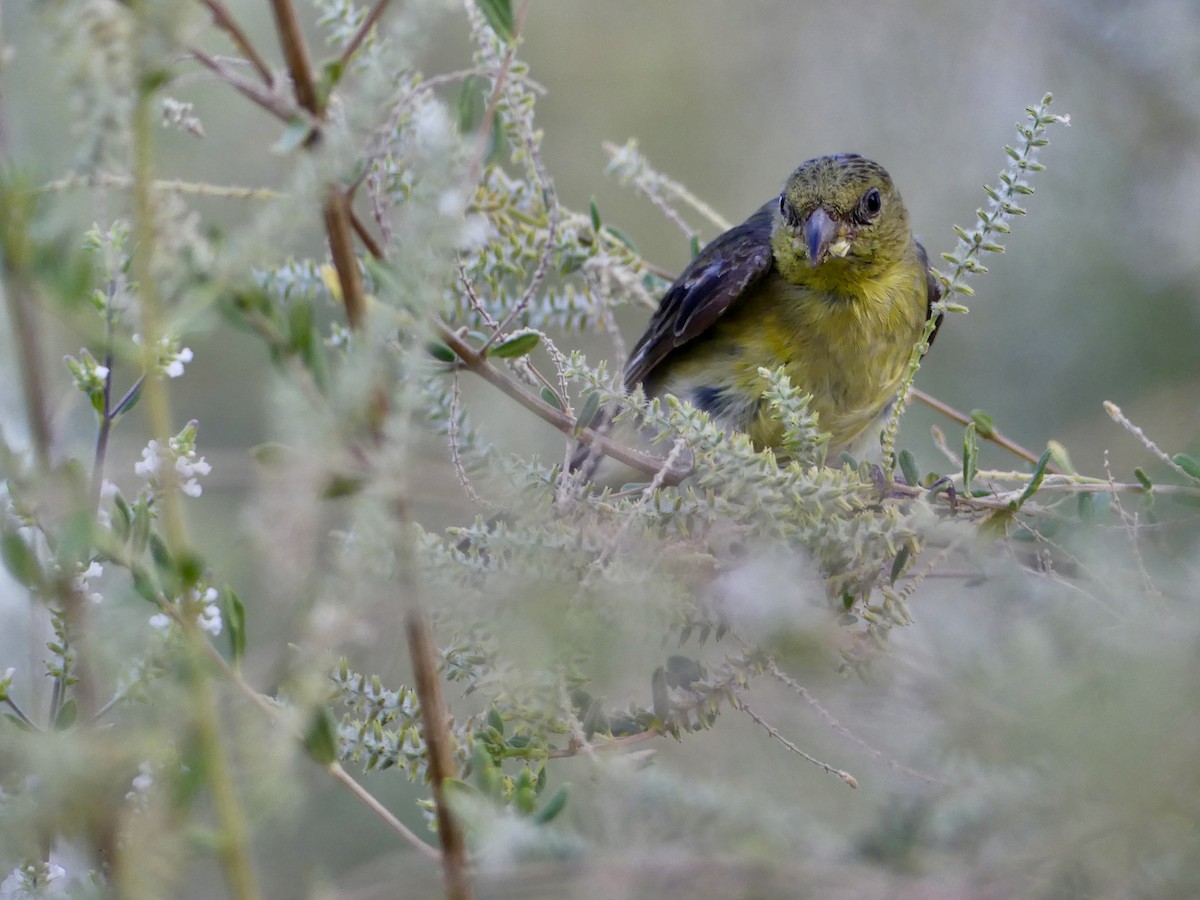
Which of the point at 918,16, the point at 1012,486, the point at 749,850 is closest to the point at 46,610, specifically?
the point at 749,850

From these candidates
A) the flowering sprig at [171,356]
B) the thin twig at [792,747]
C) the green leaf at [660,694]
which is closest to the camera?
the flowering sprig at [171,356]

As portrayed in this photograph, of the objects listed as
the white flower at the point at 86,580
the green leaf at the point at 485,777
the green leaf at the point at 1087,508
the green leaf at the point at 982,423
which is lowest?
the white flower at the point at 86,580

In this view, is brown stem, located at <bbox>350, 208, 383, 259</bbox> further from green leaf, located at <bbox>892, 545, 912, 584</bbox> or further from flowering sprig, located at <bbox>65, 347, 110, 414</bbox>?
green leaf, located at <bbox>892, 545, 912, 584</bbox>

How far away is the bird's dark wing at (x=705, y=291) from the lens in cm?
346

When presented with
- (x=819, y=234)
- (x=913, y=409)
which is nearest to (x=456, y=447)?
(x=819, y=234)

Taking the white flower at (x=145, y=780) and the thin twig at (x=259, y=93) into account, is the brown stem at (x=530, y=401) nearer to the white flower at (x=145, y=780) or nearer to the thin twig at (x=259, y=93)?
the thin twig at (x=259, y=93)

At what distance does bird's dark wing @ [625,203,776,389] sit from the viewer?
136 inches

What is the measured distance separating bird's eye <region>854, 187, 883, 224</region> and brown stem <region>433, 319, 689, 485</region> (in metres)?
1.71

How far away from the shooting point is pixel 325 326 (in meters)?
5.09

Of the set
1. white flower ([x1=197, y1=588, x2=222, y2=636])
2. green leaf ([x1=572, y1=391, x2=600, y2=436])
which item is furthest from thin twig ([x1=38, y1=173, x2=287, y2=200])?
green leaf ([x1=572, y1=391, x2=600, y2=436])

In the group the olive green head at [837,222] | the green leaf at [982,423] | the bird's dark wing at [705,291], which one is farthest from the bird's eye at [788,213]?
the green leaf at [982,423]

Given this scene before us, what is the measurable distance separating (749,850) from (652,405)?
78 cm

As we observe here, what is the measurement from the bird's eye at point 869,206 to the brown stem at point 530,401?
1714 millimetres

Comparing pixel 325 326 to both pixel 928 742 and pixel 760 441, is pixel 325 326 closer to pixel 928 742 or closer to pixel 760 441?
pixel 760 441
